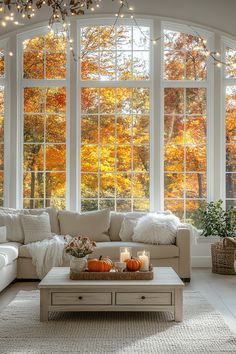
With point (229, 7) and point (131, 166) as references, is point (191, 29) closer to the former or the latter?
point (229, 7)

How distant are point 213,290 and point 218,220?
1711mm

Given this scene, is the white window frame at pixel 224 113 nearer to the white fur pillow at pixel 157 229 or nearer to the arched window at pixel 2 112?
the white fur pillow at pixel 157 229

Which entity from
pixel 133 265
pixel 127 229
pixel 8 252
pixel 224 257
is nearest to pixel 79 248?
pixel 133 265

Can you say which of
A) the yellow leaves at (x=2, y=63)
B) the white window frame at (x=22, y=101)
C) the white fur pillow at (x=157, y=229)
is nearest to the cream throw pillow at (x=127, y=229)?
the white fur pillow at (x=157, y=229)

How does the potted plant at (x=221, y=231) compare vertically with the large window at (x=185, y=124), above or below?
below

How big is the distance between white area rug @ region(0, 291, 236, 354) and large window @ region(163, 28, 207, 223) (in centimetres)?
286

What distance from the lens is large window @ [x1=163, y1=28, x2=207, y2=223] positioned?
782cm

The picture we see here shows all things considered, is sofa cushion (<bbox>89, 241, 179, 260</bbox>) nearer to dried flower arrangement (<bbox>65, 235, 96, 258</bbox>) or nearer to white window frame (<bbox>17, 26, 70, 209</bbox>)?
white window frame (<bbox>17, 26, 70, 209</bbox>)

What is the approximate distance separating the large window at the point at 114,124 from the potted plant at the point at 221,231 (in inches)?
34.4

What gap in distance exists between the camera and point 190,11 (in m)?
7.81

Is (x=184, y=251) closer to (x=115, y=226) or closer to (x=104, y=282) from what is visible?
(x=115, y=226)

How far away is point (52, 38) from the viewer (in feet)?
25.8

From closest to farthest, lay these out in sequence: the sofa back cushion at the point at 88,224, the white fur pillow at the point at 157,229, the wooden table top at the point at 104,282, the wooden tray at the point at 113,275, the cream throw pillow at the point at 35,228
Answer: the wooden table top at the point at 104,282, the wooden tray at the point at 113,275, the white fur pillow at the point at 157,229, the cream throw pillow at the point at 35,228, the sofa back cushion at the point at 88,224

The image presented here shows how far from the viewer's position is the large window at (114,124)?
25.6 feet
